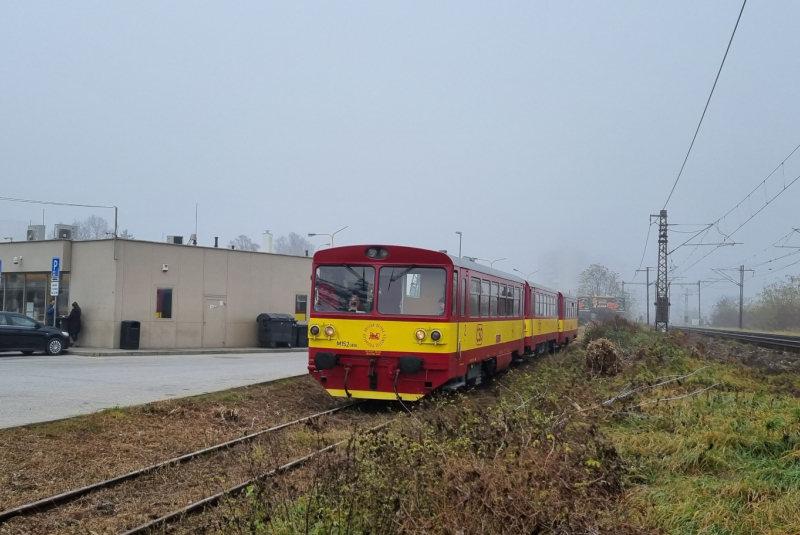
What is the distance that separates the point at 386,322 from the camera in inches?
490

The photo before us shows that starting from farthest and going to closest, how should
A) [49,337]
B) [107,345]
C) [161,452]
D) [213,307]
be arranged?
[213,307], [107,345], [49,337], [161,452]

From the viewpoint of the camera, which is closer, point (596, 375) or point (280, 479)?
point (280, 479)

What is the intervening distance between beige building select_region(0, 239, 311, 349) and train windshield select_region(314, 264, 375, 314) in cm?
1492

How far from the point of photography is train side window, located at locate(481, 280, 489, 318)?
15.2 m

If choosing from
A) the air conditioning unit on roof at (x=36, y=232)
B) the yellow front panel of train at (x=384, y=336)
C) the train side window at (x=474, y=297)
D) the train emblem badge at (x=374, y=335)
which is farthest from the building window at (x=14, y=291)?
the train emblem badge at (x=374, y=335)

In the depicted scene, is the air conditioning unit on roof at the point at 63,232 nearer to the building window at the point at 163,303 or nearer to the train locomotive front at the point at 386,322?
the building window at the point at 163,303

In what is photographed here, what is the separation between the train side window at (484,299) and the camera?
1516 centimetres

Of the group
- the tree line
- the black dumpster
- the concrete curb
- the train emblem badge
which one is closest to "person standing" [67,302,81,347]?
the concrete curb

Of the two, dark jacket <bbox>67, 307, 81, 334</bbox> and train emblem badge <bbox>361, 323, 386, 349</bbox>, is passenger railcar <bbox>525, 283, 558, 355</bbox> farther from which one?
dark jacket <bbox>67, 307, 81, 334</bbox>

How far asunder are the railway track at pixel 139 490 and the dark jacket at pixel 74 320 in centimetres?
1844

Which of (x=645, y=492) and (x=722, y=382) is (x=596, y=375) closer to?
(x=722, y=382)

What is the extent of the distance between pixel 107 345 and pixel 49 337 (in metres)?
2.59

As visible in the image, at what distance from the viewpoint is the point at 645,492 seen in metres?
6.09

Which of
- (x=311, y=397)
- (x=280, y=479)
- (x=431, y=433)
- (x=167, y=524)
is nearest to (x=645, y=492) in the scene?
(x=431, y=433)
